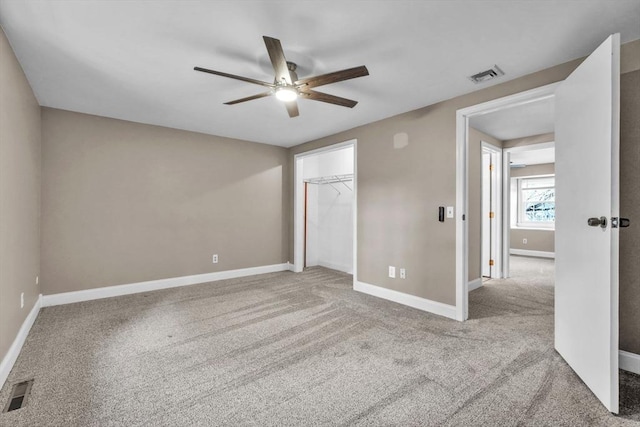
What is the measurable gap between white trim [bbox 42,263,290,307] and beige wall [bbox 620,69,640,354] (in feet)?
14.7

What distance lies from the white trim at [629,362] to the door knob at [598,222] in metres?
1.17

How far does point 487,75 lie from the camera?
103 inches

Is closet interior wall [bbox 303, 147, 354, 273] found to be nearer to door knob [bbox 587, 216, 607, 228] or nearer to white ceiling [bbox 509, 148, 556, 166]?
white ceiling [bbox 509, 148, 556, 166]

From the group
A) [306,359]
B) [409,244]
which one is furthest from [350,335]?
[409,244]

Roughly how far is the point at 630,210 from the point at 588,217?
2.03 ft

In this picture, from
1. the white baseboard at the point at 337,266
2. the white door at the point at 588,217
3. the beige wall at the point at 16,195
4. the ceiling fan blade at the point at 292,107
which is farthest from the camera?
the white baseboard at the point at 337,266

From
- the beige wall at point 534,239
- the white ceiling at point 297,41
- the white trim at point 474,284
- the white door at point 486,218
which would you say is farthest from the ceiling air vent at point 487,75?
the beige wall at point 534,239

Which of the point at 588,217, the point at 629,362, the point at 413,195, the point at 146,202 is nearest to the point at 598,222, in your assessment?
the point at 588,217

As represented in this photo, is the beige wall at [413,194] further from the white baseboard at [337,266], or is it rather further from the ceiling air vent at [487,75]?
the white baseboard at [337,266]

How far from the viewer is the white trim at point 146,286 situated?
3523 millimetres

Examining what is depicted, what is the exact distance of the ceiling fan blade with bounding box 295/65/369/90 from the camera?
200 cm

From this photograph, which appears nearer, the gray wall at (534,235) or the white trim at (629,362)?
the white trim at (629,362)

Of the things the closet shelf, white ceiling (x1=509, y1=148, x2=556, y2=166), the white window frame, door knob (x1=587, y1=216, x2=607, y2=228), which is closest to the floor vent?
door knob (x1=587, y1=216, x2=607, y2=228)

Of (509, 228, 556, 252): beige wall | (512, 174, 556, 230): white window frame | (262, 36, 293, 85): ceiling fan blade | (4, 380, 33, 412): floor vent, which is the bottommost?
(4, 380, 33, 412): floor vent
